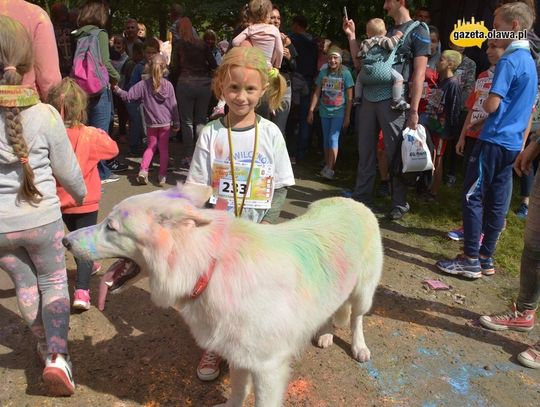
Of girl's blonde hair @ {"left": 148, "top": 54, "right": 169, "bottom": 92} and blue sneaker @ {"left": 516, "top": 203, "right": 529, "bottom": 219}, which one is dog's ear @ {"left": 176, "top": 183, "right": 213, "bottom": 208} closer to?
girl's blonde hair @ {"left": 148, "top": 54, "right": 169, "bottom": 92}

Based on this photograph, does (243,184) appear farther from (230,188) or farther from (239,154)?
(239,154)

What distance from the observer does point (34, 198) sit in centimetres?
225

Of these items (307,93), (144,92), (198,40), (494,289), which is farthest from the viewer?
(307,93)

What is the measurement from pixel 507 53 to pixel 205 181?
2.82 m

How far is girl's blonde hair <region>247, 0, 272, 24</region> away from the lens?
4.70 m

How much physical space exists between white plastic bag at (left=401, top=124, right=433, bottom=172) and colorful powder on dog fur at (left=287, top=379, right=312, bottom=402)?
2898 mm

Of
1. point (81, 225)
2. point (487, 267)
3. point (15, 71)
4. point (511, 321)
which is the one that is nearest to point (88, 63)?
point (81, 225)

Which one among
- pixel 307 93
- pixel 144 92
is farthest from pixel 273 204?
pixel 307 93

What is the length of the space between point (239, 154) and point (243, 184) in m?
0.19

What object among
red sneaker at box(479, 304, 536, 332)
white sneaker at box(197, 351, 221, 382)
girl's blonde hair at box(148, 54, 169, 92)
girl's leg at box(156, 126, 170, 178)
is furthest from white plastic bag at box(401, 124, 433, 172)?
girl's blonde hair at box(148, 54, 169, 92)

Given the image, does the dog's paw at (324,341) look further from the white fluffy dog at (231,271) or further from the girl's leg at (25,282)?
the girl's leg at (25,282)

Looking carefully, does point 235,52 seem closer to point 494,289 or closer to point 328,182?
point 494,289

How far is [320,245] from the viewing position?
7.47 feet

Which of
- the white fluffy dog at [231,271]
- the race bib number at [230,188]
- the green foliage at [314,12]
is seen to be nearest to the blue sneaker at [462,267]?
the white fluffy dog at [231,271]
